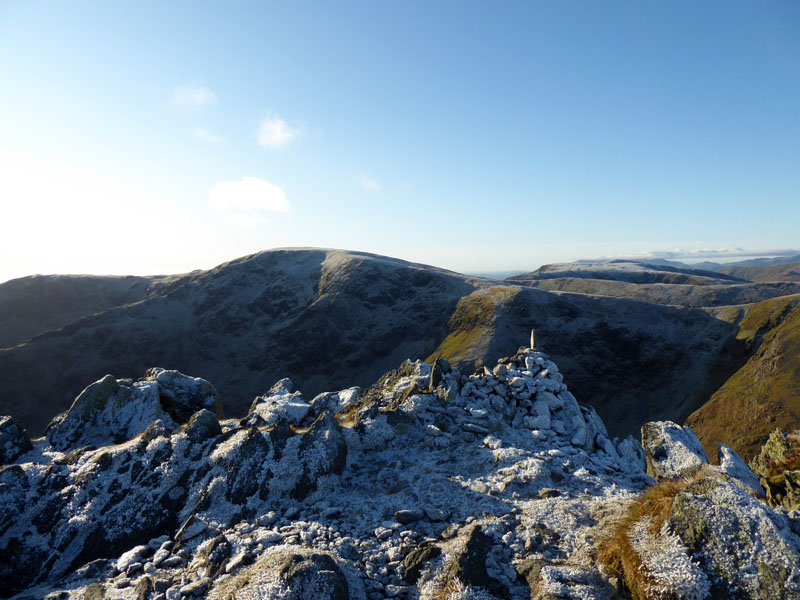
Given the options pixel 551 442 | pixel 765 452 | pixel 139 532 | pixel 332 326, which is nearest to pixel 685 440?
pixel 551 442

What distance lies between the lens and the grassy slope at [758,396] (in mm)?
57188

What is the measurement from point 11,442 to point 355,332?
334 ft

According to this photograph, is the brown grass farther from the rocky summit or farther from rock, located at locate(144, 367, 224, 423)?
rock, located at locate(144, 367, 224, 423)

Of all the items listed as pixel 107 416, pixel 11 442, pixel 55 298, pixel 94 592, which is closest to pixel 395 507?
pixel 94 592

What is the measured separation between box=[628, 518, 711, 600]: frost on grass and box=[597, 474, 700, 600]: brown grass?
9cm

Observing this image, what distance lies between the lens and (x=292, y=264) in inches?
6447

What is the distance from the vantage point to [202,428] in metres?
17.4

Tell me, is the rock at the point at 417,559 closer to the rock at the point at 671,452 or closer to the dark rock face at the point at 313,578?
the dark rock face at the point at 313,578

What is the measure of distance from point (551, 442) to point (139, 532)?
1683 cm

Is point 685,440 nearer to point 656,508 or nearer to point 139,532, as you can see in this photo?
point 656,508

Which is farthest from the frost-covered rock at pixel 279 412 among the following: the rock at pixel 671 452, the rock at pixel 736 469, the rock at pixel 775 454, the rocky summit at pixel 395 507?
the rock at pixel 775 454

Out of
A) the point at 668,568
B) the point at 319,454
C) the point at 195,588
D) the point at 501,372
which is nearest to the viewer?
the point at 668,568

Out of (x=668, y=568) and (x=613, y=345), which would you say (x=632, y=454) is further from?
(x=613, y=345)

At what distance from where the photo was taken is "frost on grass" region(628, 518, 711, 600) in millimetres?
7594
